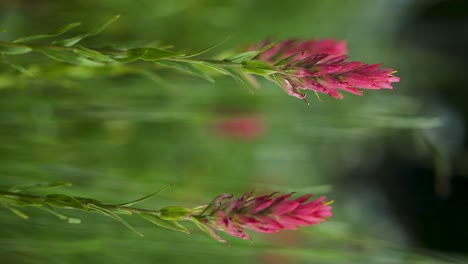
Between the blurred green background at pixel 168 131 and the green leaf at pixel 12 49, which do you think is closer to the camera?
the green leaf at pixel 12 49

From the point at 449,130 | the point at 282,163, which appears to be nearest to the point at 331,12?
the point at 282,163

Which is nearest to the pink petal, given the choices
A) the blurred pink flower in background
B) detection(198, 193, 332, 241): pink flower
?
detection(198, 193, 332, 241): pink flower

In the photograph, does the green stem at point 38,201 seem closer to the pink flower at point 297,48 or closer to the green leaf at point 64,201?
the green leaf at point 64,201

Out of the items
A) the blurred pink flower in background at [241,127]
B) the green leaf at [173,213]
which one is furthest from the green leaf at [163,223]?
the blurred pink flower in background at [241,127]

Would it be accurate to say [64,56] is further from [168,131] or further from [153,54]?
[168,131]

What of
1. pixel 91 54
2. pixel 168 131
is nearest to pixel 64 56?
pixel 91 54

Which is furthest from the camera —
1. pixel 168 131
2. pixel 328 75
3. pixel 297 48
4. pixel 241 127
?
pixel 241 127

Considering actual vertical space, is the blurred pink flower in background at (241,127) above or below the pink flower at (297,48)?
above

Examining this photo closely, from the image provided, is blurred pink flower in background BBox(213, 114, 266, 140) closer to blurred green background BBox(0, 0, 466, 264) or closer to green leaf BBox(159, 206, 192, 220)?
blurred green background BBox(0, 0, 466, 264)
